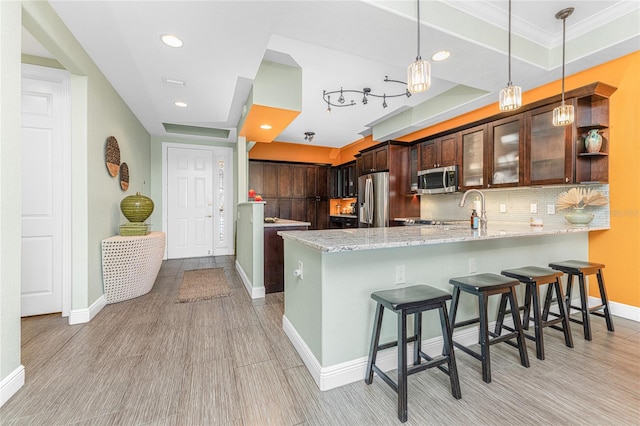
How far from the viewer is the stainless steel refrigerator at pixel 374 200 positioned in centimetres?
504

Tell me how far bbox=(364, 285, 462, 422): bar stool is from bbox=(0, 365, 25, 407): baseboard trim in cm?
204

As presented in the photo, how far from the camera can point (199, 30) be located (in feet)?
7.22

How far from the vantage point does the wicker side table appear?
300cm

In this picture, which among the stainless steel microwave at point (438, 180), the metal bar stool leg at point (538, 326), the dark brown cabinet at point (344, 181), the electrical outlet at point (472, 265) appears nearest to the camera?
the metal bar stool leg at point (538, 326)

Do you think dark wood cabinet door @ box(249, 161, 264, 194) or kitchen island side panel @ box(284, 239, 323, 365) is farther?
dark wood cabinet door @ box(249, 161, 264, 194)

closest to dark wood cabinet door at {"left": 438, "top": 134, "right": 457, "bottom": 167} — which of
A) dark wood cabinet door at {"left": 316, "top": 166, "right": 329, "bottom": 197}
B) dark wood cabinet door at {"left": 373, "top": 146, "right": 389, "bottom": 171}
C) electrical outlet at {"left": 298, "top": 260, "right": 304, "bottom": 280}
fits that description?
dark wood cabinet door at {"left": 373, "top": 146, "right": 389, "bottom": 171}

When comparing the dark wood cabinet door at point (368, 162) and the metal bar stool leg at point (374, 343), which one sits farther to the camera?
the dark wood cabinet door at point (368, 162)

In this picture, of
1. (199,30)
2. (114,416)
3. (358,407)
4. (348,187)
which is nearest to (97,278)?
(114,416)

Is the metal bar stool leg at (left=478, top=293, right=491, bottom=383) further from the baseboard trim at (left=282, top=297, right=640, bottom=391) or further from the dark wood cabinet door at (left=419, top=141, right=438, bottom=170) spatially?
the dark wood cabinet door at (left=419, top=141, right=438, bottom=170)

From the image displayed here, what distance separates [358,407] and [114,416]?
50.9 inches

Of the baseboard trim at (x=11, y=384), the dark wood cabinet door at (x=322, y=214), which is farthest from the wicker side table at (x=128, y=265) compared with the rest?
the dark wood cabinet door at (x=322, y=214)

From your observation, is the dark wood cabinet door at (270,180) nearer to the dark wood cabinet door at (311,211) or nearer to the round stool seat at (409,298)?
the dark wood cabinet door at (311,211)

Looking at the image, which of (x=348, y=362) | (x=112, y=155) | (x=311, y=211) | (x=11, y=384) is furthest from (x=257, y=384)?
(x=311, y=211)

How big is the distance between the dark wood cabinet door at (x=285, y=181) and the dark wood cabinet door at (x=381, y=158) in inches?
96.4
